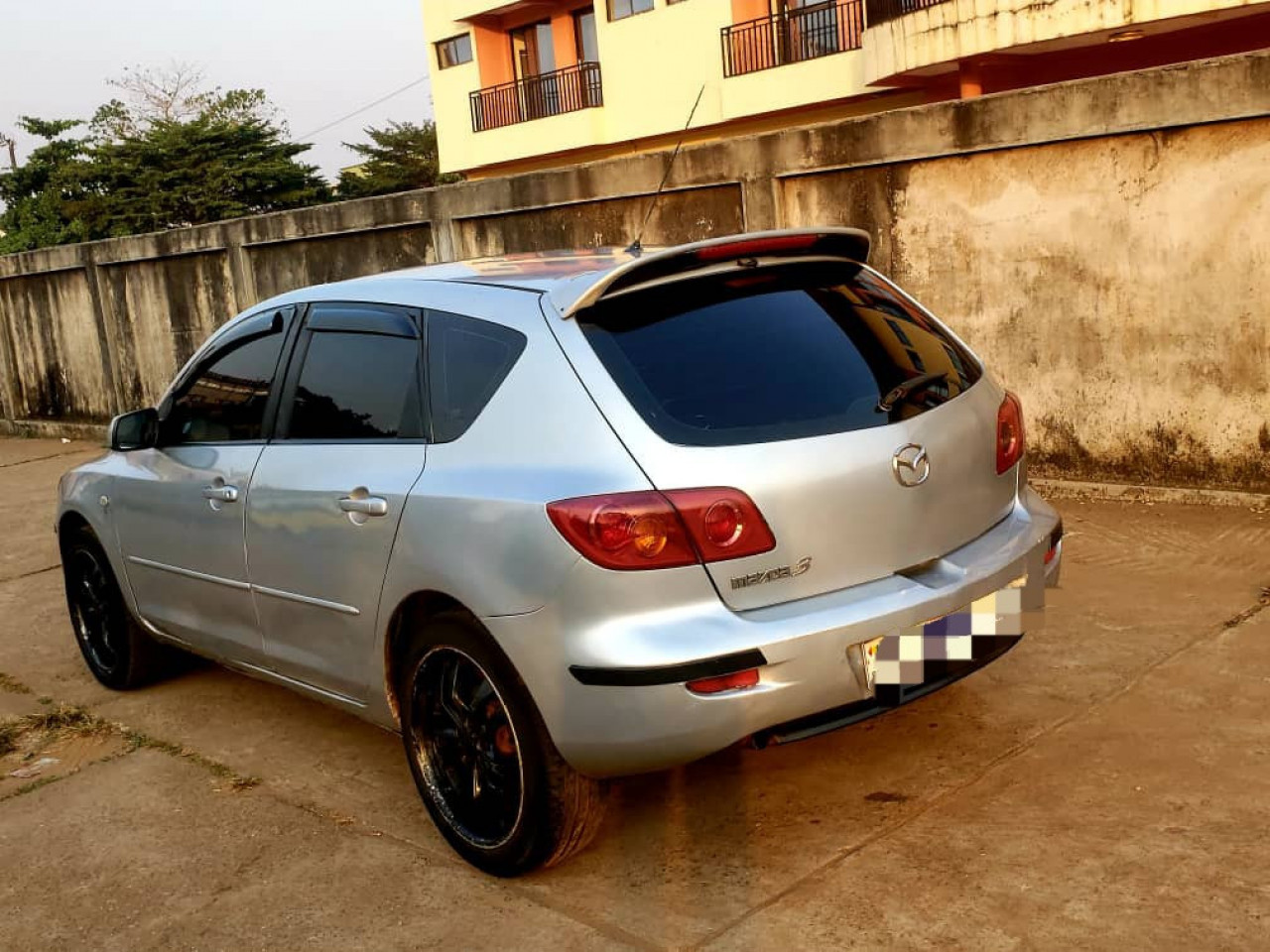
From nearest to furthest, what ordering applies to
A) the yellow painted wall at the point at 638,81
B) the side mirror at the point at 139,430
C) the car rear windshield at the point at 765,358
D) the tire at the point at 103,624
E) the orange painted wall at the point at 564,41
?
the car rear windshield at the point at 765,358
the side mirror at the point at 139,430
the tire at the point at 103,624
the yellow painted wall at the point at 638,81
the orange painted wall at the point at 564,41

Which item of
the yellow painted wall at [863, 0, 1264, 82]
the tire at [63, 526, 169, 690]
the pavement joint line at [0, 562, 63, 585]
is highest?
the yellow painted wall at [863, 0, 1264, 82]

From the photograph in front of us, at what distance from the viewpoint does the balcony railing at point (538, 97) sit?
1273 inches

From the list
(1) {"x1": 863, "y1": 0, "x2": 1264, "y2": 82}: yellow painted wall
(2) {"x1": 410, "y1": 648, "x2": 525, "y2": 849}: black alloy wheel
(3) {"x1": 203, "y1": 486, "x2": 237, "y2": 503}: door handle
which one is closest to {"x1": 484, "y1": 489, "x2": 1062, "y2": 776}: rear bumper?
(2) {"x1": 410, "y1": 648, "x2": 525, "y2": 849}: black alloy wheel

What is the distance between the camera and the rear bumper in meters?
3.13

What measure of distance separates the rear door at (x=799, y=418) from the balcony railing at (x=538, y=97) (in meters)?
29.4

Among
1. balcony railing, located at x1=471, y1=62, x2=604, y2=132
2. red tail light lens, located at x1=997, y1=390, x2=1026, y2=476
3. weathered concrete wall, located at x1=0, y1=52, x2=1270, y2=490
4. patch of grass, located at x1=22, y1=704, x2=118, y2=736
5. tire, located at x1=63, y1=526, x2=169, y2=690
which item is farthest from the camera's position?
balcony railing, located at x1=471, y1=62, x2=604, y2=132

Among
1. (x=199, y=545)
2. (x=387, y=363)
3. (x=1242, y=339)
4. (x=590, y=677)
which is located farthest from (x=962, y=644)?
(x=1242, y=339)

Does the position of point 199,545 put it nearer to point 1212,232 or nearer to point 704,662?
point 704,662

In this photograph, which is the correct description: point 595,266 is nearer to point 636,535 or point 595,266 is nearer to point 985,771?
point 636,535

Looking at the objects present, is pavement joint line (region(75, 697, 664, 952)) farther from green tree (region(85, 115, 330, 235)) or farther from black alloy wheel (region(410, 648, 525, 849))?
green tree (region(85, 115, 330, 235))

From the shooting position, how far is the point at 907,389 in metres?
3.57

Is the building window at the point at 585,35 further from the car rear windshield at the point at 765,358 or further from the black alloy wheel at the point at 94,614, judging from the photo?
the car rear windshield at the point at 765,358

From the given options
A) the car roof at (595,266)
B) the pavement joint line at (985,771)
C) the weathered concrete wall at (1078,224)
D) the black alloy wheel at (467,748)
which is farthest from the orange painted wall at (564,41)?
the black alloy wheel at (467,748)

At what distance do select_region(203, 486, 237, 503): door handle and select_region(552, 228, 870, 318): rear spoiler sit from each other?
1.49 meters
